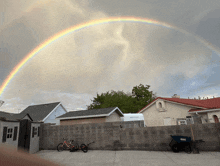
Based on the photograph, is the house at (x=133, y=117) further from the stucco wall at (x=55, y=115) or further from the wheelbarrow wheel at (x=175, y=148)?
the wheelbarrow wheel at (x=175, y=148)

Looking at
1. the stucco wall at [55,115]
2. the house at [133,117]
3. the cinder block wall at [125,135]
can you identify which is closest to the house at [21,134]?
the cinder block wall at [125,135]

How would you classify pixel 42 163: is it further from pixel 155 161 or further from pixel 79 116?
pixel 79 116

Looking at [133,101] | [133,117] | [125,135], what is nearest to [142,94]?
[133,101]

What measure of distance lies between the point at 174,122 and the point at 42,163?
20800mm

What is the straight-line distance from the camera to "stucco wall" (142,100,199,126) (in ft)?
61.4

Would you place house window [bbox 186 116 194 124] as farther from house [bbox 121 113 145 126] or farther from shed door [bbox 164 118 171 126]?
house [bbox 121 113 145 126]

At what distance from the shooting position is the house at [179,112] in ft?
51.6

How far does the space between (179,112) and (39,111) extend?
83.8ft

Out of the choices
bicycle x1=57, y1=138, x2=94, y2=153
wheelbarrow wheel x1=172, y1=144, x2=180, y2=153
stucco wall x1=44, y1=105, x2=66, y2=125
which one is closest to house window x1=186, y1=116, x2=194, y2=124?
wheelbarrow wheel x1=172, y1=144, x2=180, y2=153

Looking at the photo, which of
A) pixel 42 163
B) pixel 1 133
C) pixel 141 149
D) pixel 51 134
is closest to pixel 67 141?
pixel 51 134

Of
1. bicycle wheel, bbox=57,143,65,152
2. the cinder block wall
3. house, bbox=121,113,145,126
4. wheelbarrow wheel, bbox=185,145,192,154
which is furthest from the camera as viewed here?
house, bbox=121,113,145,126

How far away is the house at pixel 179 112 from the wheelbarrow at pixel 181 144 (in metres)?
7.93

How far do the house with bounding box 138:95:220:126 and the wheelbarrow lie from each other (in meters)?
7.93

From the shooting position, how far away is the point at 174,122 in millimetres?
19297
